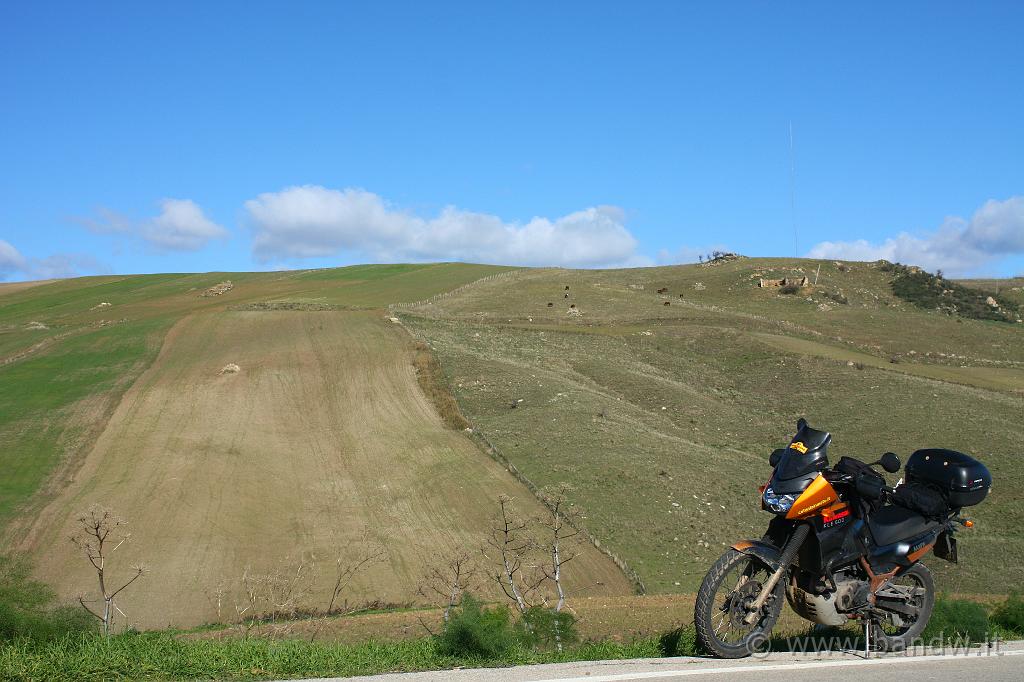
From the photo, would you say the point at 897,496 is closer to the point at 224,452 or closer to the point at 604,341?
the point at 224,452

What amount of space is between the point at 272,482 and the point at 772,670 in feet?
78.9

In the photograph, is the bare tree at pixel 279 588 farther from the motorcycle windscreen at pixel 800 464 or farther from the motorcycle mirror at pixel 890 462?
the motorcycle mirror at pixel 890 462

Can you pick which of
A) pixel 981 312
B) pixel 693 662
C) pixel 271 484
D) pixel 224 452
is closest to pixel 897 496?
pixel 693 662

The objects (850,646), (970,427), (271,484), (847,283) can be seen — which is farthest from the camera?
(847,283)

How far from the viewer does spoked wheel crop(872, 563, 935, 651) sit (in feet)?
28.9

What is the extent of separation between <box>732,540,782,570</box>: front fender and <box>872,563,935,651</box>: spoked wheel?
147 centimetres

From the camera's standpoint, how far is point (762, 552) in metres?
8.16

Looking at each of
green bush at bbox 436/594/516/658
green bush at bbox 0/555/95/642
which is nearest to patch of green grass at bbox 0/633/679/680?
green bush at bbox 436/594/516/658

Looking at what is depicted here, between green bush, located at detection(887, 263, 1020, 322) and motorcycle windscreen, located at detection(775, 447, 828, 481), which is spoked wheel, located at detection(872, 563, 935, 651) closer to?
motorcycle windscreen, located at detection(775, 447, 828, 481)

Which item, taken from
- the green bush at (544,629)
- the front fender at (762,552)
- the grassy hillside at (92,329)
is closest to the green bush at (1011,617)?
the front fender at (762,552)

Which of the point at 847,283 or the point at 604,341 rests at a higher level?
the point at 847,283

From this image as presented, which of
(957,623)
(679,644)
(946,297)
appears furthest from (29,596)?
(946,297)

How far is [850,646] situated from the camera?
876cm

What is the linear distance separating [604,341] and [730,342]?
29.0 ft
